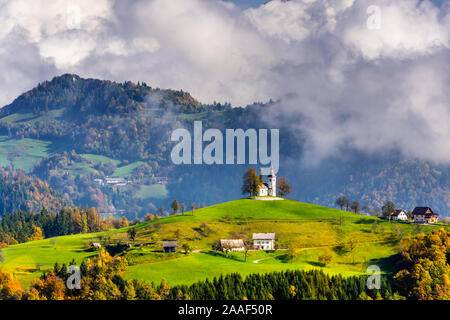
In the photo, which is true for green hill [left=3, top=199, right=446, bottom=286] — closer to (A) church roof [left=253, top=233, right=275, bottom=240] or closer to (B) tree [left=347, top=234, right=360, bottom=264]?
(B) tree [left=347, top=234, right=360, bottom=264]

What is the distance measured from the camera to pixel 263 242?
613ft

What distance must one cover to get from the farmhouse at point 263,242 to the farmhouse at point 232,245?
192 inches

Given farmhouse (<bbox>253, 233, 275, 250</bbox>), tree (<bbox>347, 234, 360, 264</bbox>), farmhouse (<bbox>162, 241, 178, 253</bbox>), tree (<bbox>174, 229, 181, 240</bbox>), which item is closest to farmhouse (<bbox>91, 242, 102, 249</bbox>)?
tree (<bbox>174, 229, 181, 240</bbox>)

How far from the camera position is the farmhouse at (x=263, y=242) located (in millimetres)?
185500

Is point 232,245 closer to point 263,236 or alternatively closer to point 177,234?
point 263,236

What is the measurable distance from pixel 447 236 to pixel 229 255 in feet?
223

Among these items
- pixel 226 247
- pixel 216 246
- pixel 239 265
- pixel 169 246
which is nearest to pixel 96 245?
pixel 169 246

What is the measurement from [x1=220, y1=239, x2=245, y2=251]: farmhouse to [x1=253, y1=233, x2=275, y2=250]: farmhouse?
192 inches

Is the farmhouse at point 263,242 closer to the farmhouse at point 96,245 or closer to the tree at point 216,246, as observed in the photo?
the tree at point 216,246

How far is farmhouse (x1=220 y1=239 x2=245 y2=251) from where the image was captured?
176 metres

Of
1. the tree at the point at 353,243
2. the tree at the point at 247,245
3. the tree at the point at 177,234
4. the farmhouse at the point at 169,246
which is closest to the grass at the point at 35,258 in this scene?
the farmhouse at the point at 169,246
